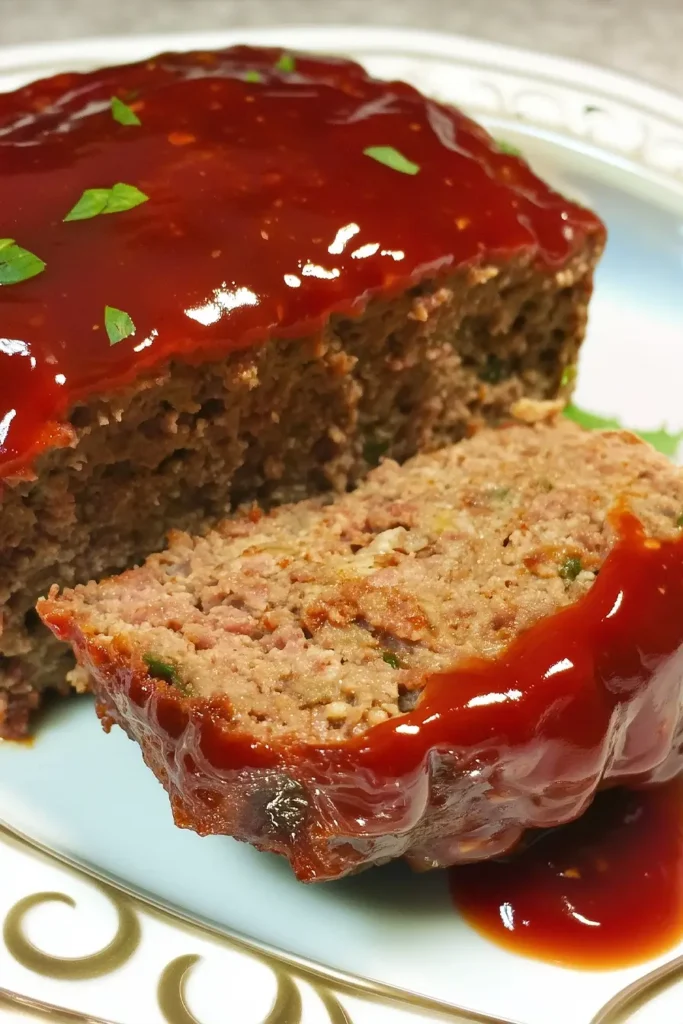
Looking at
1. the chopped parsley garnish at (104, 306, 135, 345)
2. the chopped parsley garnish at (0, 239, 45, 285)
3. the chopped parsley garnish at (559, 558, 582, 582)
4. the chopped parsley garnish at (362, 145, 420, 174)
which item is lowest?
the chopped parsley garnish at (559, 558, 582, 582)

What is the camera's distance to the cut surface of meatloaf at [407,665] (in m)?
2.81

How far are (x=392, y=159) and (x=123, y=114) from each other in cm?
118

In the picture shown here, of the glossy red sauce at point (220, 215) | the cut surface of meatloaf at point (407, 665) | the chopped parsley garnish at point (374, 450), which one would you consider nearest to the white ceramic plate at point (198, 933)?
the cut surface of meatloaf at point (407, 665)

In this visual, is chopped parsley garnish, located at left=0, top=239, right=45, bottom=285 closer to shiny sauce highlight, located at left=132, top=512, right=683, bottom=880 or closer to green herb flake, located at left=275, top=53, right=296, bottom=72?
shiny sauce highlight, located at left=132, top=512, right=683, bottom=880

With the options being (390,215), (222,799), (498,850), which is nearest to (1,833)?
(222,799)

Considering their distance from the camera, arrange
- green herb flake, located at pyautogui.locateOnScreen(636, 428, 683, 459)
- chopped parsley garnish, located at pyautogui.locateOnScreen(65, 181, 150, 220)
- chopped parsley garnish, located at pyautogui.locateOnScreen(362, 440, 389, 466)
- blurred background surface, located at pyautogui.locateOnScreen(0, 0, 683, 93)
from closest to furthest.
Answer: chopped parsley garnish, located at pyautogui.locateOnScreen(65, 181, 150, 220), chopped parsley garnish, located at pyautogui.locateOnScreen(362, 440, 389, 466), green herb flake, located at pyautogui.locateOnScreen(636, 428, 683, 459), blurred background surface, located at pyautogui.locateOnScreen(0, 0, 683, 93)

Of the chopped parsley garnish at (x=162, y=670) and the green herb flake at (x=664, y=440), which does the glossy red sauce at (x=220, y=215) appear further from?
the green herb flake at (x=664, y=440)

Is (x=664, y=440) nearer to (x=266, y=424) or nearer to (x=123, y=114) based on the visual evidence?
(x=266, y=424)

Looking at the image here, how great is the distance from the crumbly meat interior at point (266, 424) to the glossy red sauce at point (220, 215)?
13 cm

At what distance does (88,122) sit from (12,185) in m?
0.65

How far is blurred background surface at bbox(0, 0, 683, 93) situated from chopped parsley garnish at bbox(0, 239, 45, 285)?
638cm

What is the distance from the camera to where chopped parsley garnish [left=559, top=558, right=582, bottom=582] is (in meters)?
3.31

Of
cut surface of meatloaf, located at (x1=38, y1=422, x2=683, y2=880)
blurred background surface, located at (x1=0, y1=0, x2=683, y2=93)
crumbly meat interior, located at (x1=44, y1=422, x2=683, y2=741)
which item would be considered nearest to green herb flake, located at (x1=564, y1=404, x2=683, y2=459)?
crumbly meat interior, located at (x1=44, y1=422, x2=683, y2=741)

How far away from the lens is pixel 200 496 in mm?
3949
